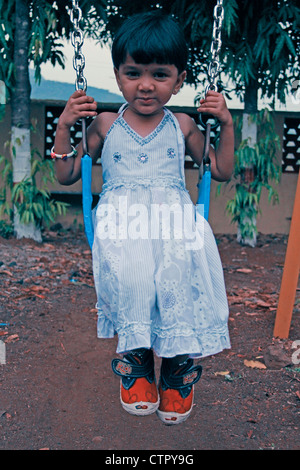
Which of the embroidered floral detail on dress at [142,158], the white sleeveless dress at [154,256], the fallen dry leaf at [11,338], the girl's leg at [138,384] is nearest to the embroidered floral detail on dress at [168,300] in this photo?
the white sleeveless dress at [154,256]

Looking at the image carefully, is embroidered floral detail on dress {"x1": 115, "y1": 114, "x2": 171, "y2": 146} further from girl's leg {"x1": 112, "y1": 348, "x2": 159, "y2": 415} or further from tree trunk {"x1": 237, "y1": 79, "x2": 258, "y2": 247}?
tree trunk {"x1": 237, "y1": 79, "x2": 258, "y2": 247}

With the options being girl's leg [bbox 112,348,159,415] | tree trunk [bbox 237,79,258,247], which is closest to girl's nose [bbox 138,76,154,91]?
girl's leg [bbox 112,348,159,415]

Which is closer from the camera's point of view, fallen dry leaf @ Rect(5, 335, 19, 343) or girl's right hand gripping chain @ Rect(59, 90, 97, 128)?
girl's right hand gripping chain @ Rect(59, 90, 97, 128)

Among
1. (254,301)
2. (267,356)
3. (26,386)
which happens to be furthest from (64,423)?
(254,301)

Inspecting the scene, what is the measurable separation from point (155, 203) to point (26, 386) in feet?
5.74

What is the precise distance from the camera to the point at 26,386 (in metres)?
3.00

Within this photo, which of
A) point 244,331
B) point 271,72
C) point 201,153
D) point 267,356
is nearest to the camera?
point 201,153

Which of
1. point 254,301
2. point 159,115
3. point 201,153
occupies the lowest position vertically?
point 254,301

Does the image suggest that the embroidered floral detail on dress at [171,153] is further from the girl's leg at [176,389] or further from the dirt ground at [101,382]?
the dirt ground at [101,382]

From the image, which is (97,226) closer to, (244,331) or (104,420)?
(104,420)

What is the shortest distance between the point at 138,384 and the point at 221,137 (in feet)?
3.06

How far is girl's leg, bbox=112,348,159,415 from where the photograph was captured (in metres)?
1.72

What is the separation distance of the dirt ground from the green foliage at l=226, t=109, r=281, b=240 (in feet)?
5.12

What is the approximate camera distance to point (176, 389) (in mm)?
1771
